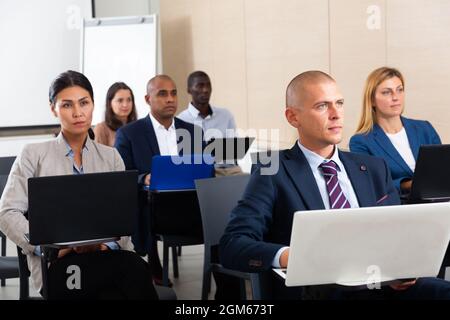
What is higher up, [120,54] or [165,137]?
[120,54]

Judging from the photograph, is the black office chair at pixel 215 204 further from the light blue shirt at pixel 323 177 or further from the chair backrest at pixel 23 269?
the light blue shirt at pixel 323 177

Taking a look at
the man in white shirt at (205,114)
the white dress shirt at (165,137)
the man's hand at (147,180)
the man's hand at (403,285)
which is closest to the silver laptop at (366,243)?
the man's hand at (403,285)

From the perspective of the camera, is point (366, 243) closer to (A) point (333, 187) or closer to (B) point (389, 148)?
(A) point (333, 187)

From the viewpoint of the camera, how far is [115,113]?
21.0ft

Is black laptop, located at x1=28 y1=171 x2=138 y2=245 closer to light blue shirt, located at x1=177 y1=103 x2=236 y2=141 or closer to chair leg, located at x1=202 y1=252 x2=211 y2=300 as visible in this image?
chair leg, located at x1=202 y1=252 x2=211 y2=300

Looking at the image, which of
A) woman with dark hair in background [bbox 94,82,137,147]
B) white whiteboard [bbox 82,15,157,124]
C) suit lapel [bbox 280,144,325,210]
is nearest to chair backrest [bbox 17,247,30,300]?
suit lapel [bbox 280,144,325,210]

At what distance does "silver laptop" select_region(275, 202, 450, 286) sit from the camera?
2.00 metres

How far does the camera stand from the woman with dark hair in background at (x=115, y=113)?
6301 millimetres

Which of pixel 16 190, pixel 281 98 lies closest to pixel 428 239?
pixel 16 190

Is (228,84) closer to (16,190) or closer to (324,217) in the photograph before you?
(16,190)

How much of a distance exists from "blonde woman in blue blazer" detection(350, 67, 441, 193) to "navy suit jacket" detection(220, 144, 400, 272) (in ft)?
5.24

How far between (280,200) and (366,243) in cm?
67

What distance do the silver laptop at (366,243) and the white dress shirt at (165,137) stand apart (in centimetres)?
370

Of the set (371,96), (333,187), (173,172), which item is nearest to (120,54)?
(173,172)
